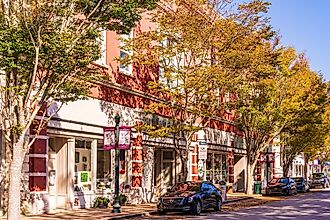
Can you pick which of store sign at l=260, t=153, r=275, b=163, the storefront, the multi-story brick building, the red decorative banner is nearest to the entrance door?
the multi-story brick building

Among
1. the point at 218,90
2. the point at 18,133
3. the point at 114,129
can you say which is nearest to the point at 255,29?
the point at 218,90

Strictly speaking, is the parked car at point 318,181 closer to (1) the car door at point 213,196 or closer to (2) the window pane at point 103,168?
(1) the car door at point 213,196

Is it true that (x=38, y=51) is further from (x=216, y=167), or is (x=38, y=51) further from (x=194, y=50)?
(x=216, y=167)

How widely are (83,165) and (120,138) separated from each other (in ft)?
12.3

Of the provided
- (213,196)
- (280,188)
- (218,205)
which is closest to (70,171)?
(213,196)

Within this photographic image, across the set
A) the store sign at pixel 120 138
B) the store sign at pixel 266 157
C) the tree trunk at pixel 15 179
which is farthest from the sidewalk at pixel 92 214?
the store sign at pixel 266 157

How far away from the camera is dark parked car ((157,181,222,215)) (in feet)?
84.9

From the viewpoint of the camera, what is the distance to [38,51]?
685 inches

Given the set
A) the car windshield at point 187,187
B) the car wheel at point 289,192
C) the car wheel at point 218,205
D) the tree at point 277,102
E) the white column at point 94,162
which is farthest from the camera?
the car wheel at point 289,192

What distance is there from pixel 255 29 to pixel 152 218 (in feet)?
43.5

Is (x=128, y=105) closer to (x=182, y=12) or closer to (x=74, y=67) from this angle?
(x=182, y=12)

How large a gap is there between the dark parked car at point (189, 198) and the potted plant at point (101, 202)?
358 cm

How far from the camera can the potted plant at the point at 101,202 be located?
2858cm

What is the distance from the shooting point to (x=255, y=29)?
32.9 m
